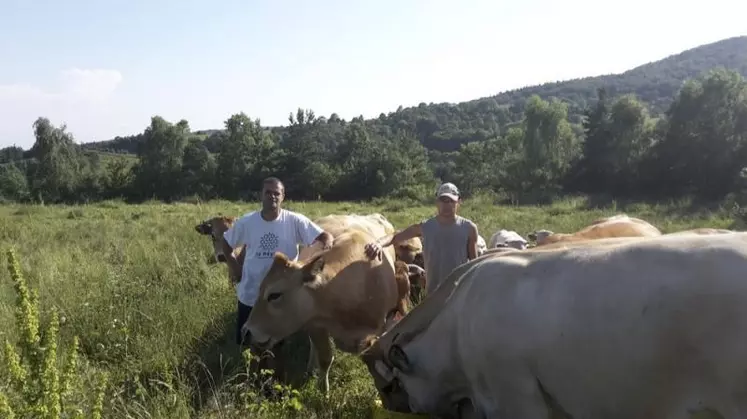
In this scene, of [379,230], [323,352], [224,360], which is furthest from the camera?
[379,230]

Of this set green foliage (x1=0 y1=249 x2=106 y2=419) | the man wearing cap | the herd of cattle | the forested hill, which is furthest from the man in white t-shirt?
the forested hill

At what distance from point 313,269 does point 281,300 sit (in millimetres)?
407

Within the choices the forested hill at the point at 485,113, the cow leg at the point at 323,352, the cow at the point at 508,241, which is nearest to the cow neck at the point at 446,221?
the cow leg at the point at 323,352

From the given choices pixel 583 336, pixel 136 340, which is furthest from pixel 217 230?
pixel 583 336

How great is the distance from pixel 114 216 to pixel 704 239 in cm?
2321

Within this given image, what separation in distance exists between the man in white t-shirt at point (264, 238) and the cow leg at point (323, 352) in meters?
0.72

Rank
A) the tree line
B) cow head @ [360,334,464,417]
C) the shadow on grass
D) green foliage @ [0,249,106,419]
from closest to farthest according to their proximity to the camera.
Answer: green foliage @ [0,249,106,419], cow head @ [360,334,464,417], the shadow on grass, the tree line

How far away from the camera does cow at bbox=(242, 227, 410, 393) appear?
5.66 m

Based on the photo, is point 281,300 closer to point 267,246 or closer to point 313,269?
point 313,269

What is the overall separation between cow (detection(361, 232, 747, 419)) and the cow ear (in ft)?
5.45

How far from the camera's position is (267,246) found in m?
6.23

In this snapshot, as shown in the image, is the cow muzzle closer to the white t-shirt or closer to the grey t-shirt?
the white t-shirt

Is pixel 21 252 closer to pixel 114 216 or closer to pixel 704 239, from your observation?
pixel 114 216

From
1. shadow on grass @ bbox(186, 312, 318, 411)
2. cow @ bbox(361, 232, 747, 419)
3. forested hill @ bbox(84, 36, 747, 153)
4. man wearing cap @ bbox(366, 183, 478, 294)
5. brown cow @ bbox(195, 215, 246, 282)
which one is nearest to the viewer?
cow @ bbox(361, 232, 747, 419)
